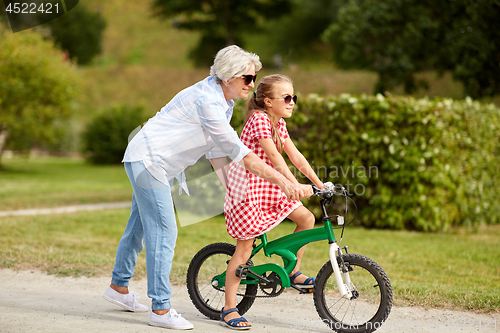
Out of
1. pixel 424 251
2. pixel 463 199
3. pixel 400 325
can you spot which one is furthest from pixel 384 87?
pixel 400 325

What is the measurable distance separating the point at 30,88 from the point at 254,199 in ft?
63.2

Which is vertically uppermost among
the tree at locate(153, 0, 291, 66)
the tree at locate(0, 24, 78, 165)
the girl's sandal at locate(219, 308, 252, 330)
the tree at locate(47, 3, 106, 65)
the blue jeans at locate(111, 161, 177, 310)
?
the tree at locate(47, 3, 106, 65)

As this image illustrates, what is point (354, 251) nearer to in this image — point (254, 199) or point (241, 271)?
point (241, 271)

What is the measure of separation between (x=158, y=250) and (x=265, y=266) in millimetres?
788

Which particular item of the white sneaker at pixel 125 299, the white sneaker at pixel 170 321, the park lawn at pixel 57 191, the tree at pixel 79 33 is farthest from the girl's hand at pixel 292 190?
the tree at pixel 79 33

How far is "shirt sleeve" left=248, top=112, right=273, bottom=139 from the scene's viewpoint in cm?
358

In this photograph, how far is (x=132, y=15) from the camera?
74.7m

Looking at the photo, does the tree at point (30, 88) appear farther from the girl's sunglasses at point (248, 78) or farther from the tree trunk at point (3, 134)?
the girl's sunglasses at point (248, 78)

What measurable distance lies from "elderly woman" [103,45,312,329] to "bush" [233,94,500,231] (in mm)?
5606

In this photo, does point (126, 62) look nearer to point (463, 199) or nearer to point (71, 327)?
point (463, 199)

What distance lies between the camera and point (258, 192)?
3.65 m

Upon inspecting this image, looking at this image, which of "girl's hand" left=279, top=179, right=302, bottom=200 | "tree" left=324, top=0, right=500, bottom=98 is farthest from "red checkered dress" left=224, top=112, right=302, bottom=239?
"tree" left=324, top=0, right=500, bottom=98

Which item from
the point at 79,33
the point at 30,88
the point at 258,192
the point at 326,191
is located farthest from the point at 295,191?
the point at 79,33

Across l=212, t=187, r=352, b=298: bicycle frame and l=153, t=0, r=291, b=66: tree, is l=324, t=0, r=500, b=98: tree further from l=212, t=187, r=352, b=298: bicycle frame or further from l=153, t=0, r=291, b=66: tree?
l=212, t=187, r=352, b=298: bicycle frame
